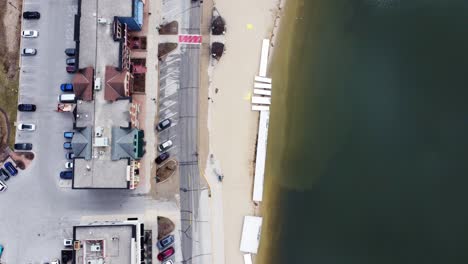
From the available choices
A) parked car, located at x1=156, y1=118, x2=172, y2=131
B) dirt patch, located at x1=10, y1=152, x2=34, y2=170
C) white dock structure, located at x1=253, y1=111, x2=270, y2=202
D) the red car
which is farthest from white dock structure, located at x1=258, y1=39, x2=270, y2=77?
dirt patch, located at x1=10, y1=152, x2=34, y2=170

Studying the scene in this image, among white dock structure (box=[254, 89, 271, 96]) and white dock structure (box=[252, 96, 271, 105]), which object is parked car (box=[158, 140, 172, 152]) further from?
white dock structure (box=[254, 89, 271, 96])

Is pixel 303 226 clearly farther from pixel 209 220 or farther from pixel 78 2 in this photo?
pixel 78 2

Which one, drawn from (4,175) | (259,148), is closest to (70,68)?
(4,175)

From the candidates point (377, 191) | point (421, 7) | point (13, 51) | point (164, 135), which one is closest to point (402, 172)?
point (377, 191)

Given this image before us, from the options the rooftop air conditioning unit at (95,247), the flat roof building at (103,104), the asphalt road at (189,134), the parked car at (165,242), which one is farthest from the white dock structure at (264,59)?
the rooftop air conditioning unit at (95,247)

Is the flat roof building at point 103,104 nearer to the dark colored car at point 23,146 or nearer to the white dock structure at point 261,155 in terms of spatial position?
the dark colored car at point 23,146
